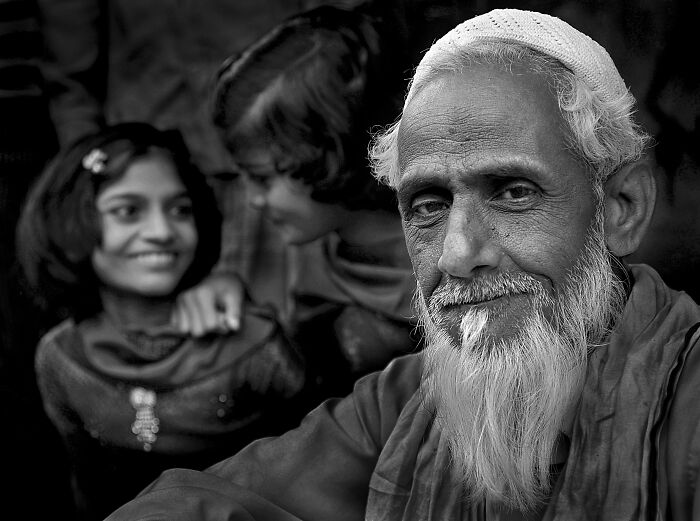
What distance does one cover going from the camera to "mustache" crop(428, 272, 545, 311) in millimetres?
2053

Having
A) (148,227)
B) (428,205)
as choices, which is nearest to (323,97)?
(148,227)

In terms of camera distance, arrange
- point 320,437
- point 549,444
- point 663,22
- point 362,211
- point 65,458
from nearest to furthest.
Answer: point 549,444, point 320,437, point 663,22, point 362,211, point 65,458

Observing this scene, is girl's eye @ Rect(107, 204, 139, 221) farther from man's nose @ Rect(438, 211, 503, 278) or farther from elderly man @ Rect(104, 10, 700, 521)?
man's nose @ Rect(438, 211, 503, 278)

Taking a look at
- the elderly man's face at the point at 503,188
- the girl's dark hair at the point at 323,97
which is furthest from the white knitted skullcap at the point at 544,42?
the girl's dark hair at the point at 323,97

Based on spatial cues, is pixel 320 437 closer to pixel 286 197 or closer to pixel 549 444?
pixel 549 444

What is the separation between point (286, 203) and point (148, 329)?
0.68 metres

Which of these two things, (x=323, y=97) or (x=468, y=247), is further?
(x=323, y=97)

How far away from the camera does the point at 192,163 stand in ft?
11.4

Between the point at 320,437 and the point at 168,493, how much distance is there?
49cm

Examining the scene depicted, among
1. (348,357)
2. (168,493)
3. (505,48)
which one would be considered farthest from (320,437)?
(505,48)

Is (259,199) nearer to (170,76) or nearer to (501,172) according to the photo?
(170,76)

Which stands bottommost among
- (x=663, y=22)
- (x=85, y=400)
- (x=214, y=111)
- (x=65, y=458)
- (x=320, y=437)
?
(x=65, y=458)

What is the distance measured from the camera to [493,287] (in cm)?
205

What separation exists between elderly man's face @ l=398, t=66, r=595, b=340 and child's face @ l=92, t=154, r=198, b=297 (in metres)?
1.51
